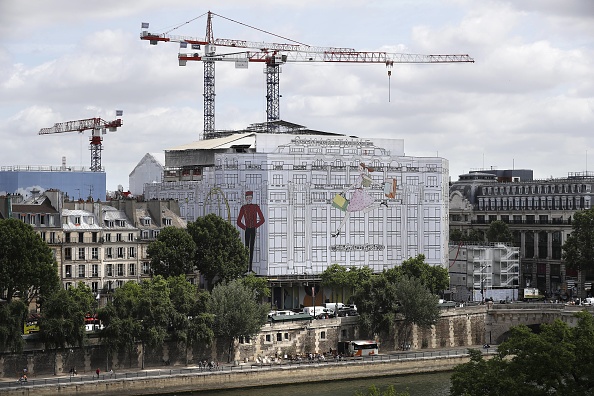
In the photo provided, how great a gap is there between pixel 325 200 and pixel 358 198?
14.1 feet

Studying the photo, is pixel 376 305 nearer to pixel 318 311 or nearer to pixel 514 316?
pixel 318 311

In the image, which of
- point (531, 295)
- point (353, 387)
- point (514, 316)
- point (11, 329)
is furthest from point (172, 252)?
point (531, 295)

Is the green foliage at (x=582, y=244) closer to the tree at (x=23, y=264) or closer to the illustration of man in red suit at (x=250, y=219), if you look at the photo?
the illustration of man in red suit at (x=250, y=219)

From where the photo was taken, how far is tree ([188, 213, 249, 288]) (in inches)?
5310

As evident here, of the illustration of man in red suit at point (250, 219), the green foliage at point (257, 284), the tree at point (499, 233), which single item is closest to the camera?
the green foliage at point (257, 284)

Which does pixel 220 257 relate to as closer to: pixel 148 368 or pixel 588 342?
pixel 148 368

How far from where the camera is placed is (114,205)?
470 feet

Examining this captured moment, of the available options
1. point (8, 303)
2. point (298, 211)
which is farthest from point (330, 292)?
point (8, 303)

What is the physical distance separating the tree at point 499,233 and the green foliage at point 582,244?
16.7m

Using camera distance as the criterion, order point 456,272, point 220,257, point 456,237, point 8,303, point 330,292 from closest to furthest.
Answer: point 8,303 → point 220,257 → point 330,292 → point 456,272 → point 456,237

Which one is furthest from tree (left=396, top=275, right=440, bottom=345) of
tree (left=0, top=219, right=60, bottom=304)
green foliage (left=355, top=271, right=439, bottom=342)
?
tree (left=0, top=219, right=60, bottom=304)

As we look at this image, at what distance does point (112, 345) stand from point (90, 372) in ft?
9.51

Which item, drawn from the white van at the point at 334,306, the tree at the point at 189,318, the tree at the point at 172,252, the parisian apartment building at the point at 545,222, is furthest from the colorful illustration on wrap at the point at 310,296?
the parisian apartment building at the point at 545,222

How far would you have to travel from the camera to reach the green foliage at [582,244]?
165500 mm
